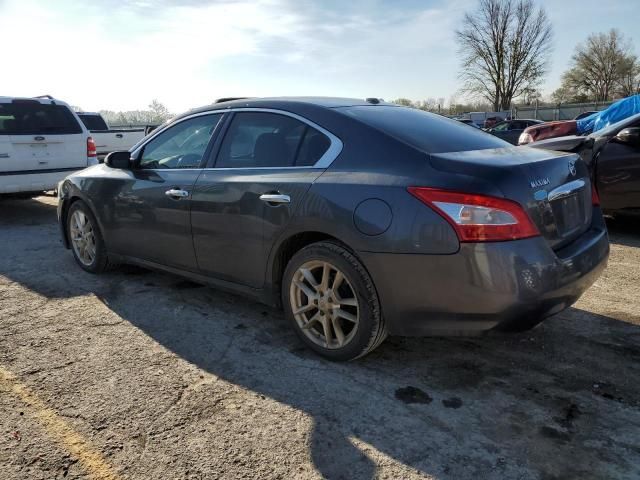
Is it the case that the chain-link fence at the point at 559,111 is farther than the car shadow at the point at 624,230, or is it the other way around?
the chain-link fence at the point at 559,111

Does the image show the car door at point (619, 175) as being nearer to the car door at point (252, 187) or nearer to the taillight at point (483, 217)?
the taillight at point (483, 217)

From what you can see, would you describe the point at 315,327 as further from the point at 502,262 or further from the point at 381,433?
the point at 502,262

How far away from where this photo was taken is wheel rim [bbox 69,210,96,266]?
196 inches

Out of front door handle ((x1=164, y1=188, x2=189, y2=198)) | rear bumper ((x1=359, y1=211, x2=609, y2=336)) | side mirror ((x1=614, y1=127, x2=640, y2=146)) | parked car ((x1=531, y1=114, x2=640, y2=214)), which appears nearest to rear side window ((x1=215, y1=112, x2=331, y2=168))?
front door handle ((x1=164, y1=188, x2=189, y2=198))

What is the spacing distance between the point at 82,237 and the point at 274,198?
272 cm

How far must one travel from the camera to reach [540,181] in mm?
2805

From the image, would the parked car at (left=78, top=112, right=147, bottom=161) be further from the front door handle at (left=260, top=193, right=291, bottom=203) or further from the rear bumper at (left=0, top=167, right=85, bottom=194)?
the front door handle at (left=260, top=193, right=291, bottom=203)

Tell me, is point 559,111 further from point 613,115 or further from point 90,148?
point 90,148

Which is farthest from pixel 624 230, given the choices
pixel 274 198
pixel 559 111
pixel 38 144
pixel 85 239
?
pixel 559 111

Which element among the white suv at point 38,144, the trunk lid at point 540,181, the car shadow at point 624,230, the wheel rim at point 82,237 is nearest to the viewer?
the trunk lid at point 540,181

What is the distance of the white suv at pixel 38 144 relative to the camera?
7.56 metres

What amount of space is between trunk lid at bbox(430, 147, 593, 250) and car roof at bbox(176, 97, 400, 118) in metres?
0.95

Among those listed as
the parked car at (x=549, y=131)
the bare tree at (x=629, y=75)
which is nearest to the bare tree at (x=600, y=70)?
the bare tree at (x=629, y=75)

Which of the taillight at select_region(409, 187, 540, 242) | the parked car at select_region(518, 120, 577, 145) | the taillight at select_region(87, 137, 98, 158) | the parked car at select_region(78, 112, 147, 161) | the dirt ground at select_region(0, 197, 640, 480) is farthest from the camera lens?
the parked car at select_region(78, 112, 147, 161)
